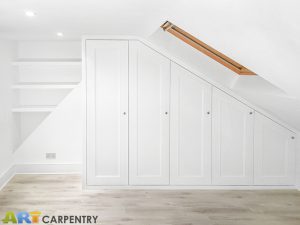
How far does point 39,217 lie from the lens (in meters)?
4.01

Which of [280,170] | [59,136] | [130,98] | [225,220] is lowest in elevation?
[225,220]

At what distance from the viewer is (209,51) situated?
4.30 m

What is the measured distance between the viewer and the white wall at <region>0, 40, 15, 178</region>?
16.8ft

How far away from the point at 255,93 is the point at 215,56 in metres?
0.59

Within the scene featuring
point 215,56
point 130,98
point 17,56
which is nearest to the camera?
point 215,56

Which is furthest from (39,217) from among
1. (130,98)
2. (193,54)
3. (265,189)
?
(265,189)

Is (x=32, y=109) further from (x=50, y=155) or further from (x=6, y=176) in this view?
(x=6, y=176)

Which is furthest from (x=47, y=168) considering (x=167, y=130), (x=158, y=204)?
(x=158, y=204)

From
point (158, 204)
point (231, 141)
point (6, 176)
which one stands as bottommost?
point (158, 204)

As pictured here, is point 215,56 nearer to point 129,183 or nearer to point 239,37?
point 239,37

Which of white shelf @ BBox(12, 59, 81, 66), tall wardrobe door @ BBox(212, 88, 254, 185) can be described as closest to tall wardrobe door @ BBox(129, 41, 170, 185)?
tall wardrobe door @ BBox(212, 88, 254, 185)

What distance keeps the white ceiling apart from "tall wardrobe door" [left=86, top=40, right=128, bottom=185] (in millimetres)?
300

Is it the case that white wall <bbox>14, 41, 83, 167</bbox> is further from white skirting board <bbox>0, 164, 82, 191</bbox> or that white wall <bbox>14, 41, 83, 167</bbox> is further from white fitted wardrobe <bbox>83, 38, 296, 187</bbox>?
white fitted wardrobe <bbox>83, 38, 296, 187</bbox>

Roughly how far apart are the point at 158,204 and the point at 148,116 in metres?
1.07
